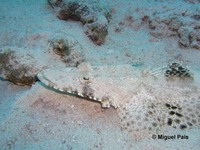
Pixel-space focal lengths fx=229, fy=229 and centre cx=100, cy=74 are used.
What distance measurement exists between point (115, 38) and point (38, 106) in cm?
300

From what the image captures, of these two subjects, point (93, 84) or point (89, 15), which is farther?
point (89, 15)

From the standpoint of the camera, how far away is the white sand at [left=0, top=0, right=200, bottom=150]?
12.3ft

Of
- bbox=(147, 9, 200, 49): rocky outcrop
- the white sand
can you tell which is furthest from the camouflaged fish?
bbox=(147, 9, 200, 49): rocky outcrop

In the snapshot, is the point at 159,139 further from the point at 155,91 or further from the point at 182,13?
the point at 182,13

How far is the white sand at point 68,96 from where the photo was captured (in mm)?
3758

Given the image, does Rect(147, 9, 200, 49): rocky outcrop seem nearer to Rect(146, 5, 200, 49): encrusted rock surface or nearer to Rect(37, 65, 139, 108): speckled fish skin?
Rect(146, 5, 200, 49): encrusted rock surface

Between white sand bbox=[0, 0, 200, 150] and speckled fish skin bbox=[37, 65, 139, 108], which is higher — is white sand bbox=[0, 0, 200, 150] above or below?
below

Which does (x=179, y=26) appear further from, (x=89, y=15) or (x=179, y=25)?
(x=89, y=15)

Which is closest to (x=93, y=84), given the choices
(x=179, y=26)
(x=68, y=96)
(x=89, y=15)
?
(x=68, y=96)

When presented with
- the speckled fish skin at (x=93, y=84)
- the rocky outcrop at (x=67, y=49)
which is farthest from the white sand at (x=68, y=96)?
the speckled fish skin at (x=93, y=84)

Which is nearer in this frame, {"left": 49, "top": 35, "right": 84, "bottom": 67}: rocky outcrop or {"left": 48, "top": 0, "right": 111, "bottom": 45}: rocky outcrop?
{"left": 49, "top": 35, "right": 84, "bottom": 67}: rocky outcrop

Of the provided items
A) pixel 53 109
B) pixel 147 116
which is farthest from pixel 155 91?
pixel 53 109

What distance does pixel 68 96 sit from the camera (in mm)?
4516

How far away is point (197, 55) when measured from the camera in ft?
18.6
